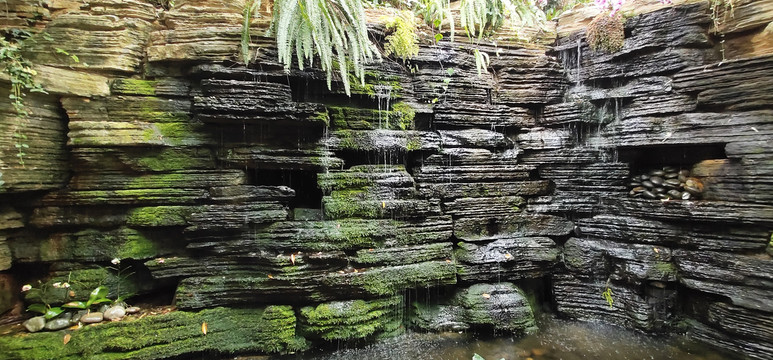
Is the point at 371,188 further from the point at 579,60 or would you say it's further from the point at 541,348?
the point at 579,60

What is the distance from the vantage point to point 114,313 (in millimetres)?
3857

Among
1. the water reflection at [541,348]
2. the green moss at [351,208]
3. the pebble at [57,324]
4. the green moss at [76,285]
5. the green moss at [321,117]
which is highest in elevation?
the green moss at [321,117]

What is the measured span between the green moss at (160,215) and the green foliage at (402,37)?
3454 millimetres

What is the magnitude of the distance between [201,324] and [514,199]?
184 inches

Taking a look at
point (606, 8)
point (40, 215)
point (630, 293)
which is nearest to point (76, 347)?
point (40, 215)

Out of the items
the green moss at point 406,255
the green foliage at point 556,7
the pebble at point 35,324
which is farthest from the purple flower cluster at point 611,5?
the pebble at point 35,324

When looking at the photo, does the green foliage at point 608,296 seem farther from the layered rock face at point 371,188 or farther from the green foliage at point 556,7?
the green foliage at point 556,7

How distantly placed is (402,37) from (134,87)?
359 centimetres

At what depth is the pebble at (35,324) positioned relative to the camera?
3576 mm

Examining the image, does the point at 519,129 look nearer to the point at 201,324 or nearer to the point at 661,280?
the point at 661,280

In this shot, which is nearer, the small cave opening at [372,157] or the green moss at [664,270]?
the green moss at [664,270]

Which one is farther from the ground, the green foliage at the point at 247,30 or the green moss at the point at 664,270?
the green foliage at the point at 247,30

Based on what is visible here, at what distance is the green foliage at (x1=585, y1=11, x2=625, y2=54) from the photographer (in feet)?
16.3

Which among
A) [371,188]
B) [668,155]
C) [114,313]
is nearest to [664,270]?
[668,155]
